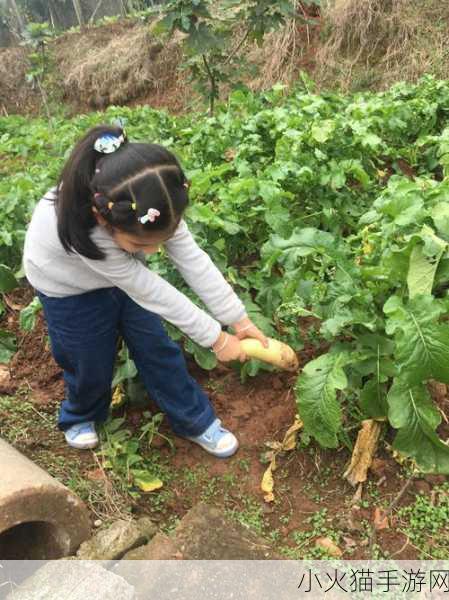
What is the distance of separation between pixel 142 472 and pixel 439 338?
1272 mm

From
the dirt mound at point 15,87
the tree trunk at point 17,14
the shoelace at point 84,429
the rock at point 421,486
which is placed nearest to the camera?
the rock at point 421,486

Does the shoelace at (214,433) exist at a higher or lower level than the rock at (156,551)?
lower

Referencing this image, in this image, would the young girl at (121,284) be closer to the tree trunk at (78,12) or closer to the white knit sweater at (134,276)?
the white knit sweater at (134,276)

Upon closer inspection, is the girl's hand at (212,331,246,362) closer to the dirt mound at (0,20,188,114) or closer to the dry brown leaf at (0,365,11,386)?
the dry brown leaf at (0,365,11,386)

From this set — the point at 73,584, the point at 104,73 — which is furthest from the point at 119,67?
the point at 73,584

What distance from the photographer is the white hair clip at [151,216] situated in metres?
1.61

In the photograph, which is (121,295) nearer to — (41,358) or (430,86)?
(41,358)

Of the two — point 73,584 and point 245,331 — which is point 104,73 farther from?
point 73,584

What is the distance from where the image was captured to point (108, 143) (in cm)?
168

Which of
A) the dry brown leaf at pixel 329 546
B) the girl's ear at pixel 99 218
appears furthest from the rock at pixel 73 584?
the girl's ear at pixel 99 218

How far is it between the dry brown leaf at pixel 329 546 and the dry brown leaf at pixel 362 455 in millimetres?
244

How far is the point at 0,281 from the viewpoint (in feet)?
11.0

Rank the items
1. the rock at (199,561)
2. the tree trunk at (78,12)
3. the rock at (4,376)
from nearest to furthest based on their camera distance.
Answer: the rock at (199,561)
the rock at (4,376)
the tree trunk at (78,12)

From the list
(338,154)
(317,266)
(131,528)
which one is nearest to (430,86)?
(338,154)
